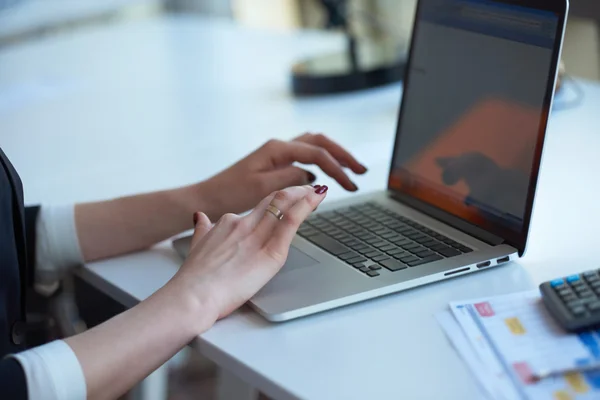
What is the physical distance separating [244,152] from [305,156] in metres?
0.33

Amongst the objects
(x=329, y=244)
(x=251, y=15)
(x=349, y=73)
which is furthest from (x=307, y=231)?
(x=251, y=15)

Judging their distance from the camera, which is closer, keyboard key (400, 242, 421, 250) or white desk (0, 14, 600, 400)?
white desk (0, 14, 600, 400)

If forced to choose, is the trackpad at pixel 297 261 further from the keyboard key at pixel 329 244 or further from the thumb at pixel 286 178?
the thumb at pixel 286 178

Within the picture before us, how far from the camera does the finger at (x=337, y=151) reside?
1.15m

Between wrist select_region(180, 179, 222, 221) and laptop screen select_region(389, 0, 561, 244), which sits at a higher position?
laptop screen select_region(389, 0, 561, 244)

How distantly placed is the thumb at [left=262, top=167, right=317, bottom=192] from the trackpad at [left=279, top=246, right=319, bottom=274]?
0.14 meters

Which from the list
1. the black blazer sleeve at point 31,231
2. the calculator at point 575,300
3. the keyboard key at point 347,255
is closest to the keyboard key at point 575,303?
the calculator at point 575,300

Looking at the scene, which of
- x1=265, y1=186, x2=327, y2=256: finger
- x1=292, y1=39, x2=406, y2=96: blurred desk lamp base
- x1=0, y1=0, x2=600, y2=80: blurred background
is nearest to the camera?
x1=265, y1=186, x2=327, y2=256: finger

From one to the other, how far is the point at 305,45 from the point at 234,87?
33 centimetres

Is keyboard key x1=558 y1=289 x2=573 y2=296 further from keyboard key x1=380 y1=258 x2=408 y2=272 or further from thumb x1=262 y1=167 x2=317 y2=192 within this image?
thumb x1=262 y1=167 x2=317 y2=192

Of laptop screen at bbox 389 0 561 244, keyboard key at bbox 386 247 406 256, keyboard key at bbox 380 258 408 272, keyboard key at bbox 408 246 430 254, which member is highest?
laptop screen at bbox 389 0 561 244

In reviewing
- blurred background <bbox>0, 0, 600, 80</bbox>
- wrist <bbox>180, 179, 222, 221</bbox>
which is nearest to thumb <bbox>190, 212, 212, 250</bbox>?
wrist <bbox>180, 179, 222, 221</bbox>

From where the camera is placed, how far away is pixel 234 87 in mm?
1793

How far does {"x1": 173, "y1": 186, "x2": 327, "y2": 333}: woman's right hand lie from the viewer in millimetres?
833
